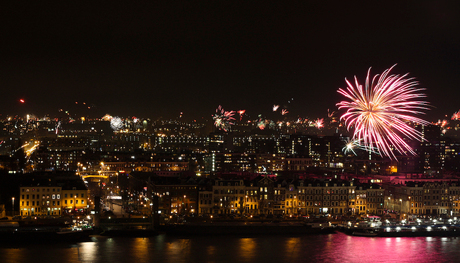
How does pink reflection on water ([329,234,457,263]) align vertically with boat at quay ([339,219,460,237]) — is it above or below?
below

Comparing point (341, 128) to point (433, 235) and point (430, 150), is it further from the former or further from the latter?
point (433, 235)

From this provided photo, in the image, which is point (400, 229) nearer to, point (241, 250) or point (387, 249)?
point (387, 249)

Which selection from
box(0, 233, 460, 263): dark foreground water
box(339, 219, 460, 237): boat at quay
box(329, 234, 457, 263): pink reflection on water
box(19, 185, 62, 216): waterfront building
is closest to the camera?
box(0, 233, 460, 263): dark foreground water

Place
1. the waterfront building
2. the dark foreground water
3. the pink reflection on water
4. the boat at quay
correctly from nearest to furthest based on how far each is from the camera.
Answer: the dark foreground water → the pink reflection on water → the boat at quay → the waterfront building

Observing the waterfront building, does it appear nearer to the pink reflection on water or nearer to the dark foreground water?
the dark foreground water

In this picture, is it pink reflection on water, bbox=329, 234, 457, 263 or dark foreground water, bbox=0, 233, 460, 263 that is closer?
dark foreground water, bbox=0, 233, 460, 263

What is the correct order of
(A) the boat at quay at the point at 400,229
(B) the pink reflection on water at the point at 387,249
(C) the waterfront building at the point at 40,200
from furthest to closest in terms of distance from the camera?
(C) the waterfront building at the point at 40,200 → (A) the boat at quay at the point at 400,229 → (B) the pink reflection on water at the point at 387,249

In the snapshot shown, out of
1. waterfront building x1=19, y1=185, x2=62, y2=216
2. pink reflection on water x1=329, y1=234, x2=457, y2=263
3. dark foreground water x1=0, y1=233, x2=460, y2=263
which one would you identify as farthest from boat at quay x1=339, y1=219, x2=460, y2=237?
waterfront building x1=19, y1=185, x2=62, y2=216

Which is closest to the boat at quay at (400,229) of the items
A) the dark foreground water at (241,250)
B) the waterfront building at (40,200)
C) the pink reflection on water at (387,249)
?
the pink reflection on water at (387,249)

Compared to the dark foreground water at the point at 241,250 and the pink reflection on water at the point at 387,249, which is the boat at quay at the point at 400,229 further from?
the dark foreground water at the point at 241,250

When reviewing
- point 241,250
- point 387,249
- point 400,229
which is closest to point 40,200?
point 241,250
